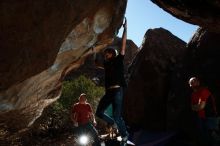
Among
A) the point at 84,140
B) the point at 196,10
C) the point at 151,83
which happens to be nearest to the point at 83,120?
the point at 84,140

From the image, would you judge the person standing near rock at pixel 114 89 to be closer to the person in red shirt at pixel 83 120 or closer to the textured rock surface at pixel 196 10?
the person in red shirt at pixel 83 120

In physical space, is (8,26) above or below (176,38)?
below

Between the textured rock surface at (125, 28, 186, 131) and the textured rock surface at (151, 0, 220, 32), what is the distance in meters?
6.36

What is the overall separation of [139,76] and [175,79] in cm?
215

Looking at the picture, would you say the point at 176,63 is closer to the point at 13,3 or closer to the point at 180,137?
the point at 180,137

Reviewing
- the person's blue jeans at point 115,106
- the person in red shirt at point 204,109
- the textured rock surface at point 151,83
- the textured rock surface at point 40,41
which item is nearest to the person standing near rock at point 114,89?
the person's blue jeans at point 115,106

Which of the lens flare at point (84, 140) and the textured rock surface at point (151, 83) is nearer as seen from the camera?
the lens flare at point (84, 140)

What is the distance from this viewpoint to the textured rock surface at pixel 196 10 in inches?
416

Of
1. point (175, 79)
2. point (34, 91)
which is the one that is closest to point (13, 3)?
point (34, 91)

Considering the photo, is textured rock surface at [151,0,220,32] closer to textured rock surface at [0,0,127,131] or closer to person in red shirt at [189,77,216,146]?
textured rock surface at [0,0,127,131]

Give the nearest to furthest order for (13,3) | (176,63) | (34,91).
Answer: (13,3) → (34,91) → (176,63)

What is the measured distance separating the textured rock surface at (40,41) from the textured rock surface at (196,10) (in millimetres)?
1420

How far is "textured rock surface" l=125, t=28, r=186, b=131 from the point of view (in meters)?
17.6

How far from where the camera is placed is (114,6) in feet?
36.4
